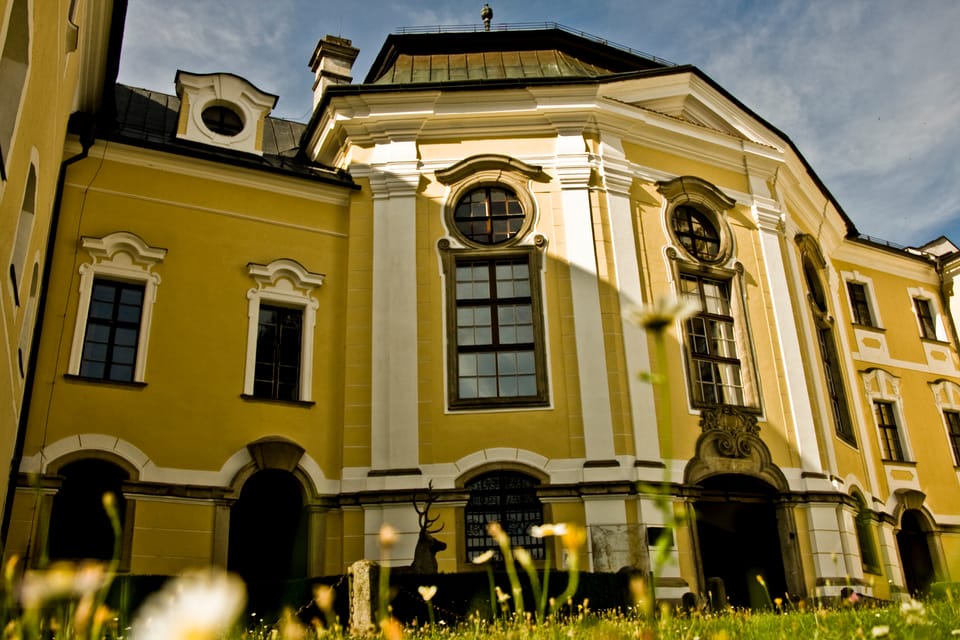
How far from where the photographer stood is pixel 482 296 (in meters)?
15.5

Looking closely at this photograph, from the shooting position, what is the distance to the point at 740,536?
16.1 meters

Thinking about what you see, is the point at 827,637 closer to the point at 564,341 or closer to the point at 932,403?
the point at 564,341

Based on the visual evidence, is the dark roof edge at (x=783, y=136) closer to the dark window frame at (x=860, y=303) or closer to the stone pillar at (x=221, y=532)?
the dark window frame at (x=860, y=303)

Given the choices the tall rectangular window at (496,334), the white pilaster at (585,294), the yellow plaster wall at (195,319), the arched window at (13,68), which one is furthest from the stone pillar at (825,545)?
the arched window at (13,68)

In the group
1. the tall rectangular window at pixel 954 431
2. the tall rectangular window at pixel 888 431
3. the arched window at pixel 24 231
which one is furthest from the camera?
the tall rectangular window at pixel 954 431

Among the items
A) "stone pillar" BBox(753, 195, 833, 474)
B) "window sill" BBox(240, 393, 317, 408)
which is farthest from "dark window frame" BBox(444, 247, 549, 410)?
"stone pillar" BBox(753, 195, 833, 474)

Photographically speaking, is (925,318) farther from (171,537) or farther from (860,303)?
(171,537)

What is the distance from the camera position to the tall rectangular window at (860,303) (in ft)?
Result: 74.3

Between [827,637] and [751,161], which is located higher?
[751,161]

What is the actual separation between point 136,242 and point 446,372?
17.7ft

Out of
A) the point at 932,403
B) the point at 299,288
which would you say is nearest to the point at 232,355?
the point at 299,288

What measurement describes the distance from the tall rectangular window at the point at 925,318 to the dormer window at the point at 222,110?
17.7 metres

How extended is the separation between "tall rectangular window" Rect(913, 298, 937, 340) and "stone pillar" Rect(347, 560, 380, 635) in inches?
784

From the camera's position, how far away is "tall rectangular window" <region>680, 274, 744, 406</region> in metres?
15.7
